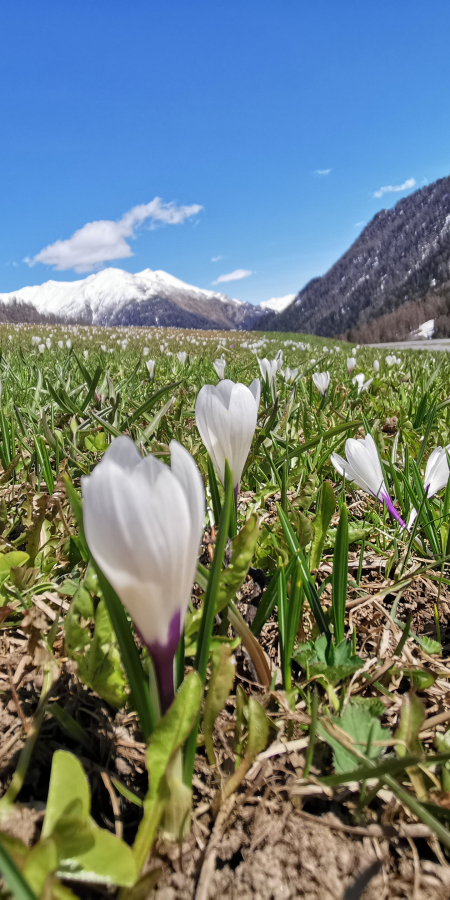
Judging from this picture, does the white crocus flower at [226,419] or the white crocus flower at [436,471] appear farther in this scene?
the white crocus flower at [436,471]

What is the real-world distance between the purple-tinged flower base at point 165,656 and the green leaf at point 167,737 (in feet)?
0.14

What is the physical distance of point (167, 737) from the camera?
63 cm

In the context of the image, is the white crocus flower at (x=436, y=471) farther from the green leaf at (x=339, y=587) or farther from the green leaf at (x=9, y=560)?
the green leaf at (x=9, y=560)

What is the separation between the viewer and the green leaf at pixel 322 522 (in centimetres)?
129

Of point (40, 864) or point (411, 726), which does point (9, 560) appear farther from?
point (411, 726)

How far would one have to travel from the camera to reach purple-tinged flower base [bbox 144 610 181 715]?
0.64m

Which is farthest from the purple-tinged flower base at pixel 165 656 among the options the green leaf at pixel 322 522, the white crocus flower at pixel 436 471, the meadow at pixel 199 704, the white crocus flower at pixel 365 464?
the white crocus flower at pixel 436 471

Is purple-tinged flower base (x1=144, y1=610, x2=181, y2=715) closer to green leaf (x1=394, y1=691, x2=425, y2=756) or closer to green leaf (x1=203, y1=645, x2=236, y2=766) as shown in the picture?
green leaf (x1=203, y1=645, x2=236, y2=766)

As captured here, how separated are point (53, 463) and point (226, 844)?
5.98ft

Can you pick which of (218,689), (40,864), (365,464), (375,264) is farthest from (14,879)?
(375,264)

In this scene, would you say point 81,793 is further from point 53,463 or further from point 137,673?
point 53,463

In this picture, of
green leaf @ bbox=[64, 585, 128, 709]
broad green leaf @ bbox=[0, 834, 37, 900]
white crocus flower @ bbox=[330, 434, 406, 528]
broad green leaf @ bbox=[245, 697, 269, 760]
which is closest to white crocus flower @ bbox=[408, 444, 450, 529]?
white crocus flower @ bbox=[330, 434, 406, 528]

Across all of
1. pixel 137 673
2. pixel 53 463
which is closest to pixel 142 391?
pixel 53 463

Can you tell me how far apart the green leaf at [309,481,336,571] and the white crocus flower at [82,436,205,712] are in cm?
73
